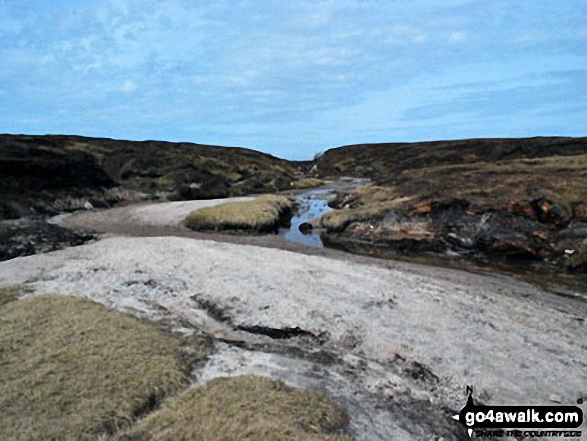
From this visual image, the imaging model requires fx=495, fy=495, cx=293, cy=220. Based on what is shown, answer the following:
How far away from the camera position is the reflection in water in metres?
39.0

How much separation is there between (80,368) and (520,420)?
11.1 m

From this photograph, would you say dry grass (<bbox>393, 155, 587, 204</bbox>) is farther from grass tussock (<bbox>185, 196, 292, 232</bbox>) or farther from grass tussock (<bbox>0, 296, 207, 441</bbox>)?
grass tussock (<bbox>0, 296, 207, 441</bbox>)

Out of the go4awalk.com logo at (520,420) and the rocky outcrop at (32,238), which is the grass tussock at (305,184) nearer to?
the rocky outcrop at (32,238)

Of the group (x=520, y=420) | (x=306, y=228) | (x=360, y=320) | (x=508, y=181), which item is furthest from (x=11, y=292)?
(x=508, y=181)

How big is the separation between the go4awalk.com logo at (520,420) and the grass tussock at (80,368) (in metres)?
7.16

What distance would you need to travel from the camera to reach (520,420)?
40.1 ft

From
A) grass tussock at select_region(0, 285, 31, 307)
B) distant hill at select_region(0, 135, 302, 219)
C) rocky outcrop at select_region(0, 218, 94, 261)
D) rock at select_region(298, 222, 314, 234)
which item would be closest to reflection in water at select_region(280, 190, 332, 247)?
rock at select_region(298, 222, 314, 234)

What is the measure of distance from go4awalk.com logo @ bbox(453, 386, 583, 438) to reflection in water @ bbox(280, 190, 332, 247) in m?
24.5

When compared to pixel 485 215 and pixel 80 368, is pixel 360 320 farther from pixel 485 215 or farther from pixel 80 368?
pixel 485 215

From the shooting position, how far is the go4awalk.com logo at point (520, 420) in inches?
465

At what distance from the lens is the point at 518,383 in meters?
13.8

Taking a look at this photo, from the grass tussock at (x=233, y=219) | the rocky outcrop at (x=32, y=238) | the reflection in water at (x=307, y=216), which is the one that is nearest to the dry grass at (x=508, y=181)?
the reflection in water at (x=307, y=216)

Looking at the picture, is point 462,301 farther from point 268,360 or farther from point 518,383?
point 268,360

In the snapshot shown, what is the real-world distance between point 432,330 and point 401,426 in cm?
602
